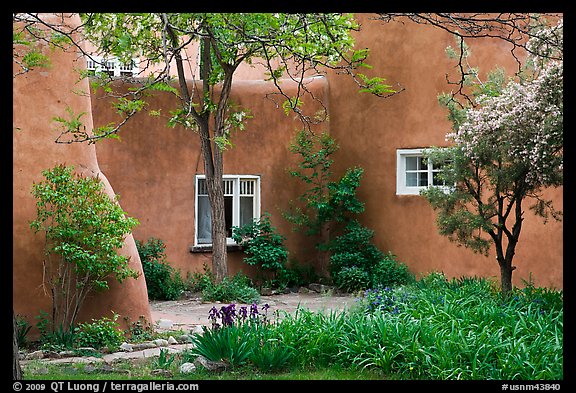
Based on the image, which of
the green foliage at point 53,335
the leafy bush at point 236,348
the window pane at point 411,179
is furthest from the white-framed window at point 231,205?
the leafy bush at point 236,348

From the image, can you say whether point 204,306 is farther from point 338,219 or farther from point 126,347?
point 126,347

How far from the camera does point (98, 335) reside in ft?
28.0

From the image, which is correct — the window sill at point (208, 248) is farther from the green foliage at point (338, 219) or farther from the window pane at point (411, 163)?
the window pane at point (411, 163)

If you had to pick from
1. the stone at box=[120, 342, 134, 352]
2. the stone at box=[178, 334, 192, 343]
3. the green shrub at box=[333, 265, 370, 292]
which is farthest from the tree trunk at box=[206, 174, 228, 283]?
the stone at box=[120, 342, 134, 352]

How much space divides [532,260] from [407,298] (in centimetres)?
468

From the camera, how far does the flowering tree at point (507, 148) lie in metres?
8.78

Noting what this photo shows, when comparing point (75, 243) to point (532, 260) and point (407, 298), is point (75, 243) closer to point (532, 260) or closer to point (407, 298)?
point (407, 298)

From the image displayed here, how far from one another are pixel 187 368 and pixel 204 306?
17.4 feet

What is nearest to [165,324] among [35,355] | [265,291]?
[35,355]

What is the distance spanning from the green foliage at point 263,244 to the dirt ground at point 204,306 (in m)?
0.73

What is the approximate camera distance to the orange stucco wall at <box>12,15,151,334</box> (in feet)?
28.5

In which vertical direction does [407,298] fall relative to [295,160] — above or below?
below

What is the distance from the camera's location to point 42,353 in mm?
7961
